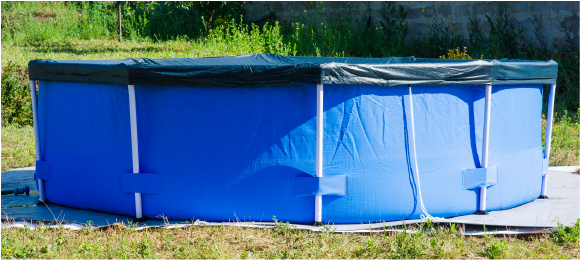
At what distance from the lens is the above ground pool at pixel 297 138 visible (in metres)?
3.83

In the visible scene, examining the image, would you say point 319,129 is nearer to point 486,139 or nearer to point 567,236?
point 486,139

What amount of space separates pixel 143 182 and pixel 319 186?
1.43m

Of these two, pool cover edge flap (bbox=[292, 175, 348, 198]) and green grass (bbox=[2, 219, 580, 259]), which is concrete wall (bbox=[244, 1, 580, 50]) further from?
pool cover edge flap (bbox=[292, 175, 348, 198])

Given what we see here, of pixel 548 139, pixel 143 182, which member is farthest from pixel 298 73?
pixel 548 139

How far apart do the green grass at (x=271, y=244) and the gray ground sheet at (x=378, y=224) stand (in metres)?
0.08

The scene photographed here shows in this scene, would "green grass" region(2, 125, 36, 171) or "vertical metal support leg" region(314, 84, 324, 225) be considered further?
"green grass" region(2, 125, 36, 171)

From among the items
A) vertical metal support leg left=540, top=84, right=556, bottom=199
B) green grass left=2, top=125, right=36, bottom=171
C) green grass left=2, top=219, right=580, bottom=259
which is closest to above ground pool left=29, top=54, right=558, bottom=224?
green grass left=2, top=219, right=580, bottom=259

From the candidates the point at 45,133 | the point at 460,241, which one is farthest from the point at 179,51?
the point at 460,241

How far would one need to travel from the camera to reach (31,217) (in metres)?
4.21

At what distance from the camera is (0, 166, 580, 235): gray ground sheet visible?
3889 millimetres

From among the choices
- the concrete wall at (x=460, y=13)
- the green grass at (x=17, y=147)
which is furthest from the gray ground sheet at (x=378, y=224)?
the concrete wall at (x=460, y=13)

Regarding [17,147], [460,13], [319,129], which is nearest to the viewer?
[319,129]

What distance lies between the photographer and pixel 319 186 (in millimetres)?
3807

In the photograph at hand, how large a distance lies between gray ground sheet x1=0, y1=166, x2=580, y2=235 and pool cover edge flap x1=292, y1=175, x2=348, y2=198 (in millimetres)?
263
